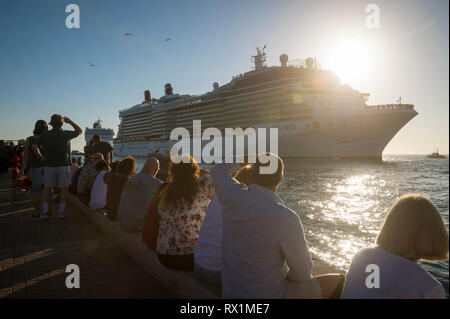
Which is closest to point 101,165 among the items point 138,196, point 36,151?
point 36,151

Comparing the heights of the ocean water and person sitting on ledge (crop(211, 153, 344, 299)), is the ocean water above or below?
below

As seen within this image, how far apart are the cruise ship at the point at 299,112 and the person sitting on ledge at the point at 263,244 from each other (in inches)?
1495

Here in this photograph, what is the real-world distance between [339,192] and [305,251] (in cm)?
1704

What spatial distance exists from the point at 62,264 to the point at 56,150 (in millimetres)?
2766

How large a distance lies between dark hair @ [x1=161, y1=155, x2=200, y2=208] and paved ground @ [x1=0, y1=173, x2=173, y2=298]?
1001mm

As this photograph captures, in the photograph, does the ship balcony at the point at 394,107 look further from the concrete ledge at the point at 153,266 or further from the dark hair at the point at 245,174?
the dark hair at the point at 245,174

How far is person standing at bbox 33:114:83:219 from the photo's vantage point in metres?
5.98

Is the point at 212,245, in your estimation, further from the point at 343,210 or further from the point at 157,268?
the point at 343,210

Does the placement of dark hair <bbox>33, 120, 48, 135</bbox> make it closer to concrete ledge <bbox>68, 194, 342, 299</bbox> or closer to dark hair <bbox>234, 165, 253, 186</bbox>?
concrete ledge <bbox>68, 194, 342, 299</bbox>

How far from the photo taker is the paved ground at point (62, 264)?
3250mm

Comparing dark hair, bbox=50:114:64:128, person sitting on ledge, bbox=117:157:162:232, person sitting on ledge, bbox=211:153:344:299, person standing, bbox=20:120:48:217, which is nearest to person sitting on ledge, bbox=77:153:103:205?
person standing, bbox=20:120:48:217

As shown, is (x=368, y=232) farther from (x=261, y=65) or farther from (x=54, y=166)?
(x=261, y=65)

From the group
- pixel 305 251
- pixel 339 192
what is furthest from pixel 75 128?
pixel 339 192

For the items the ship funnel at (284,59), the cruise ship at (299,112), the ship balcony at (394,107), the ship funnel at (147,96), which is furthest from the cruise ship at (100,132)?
the ship balcony at (394,107)
